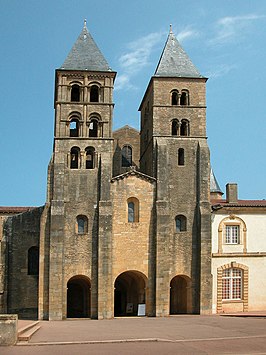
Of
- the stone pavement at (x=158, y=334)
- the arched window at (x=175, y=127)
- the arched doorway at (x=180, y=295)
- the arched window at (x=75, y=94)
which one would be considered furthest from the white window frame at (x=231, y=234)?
the arched window at (x=75, y=94)

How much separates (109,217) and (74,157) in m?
5.79

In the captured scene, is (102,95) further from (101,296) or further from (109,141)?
(101,296)

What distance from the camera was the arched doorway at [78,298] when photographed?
40628 millimetres

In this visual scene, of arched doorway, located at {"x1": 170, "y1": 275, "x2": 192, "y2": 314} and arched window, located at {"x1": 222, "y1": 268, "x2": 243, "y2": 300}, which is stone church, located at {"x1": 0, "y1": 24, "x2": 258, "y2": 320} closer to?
arched doorway, located at {"x1": 170, "y1": 275, "x2": 192, "y2": 314}

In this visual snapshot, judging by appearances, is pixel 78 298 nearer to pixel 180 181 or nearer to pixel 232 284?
pixel 232 284

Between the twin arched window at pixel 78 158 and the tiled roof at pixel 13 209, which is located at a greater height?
the twin arched window at pixel 78 158

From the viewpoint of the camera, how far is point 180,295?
134ft

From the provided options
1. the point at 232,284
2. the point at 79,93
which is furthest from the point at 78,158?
the point at 232,284

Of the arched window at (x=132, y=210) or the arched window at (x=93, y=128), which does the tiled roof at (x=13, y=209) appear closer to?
the arched window at (x=93, y=128)

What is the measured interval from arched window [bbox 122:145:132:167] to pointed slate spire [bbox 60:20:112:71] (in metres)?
9.15

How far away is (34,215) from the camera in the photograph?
40656 millimetres

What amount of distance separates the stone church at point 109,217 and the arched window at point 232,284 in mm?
1715

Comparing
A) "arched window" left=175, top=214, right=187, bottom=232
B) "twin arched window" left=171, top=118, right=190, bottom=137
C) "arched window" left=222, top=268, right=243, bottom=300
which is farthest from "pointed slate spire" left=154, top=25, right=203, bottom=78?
"arched window" left=222, top=268, right=243, bottom=300

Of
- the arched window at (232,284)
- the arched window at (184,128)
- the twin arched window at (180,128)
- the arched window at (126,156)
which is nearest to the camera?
the arched window at (232,284)
